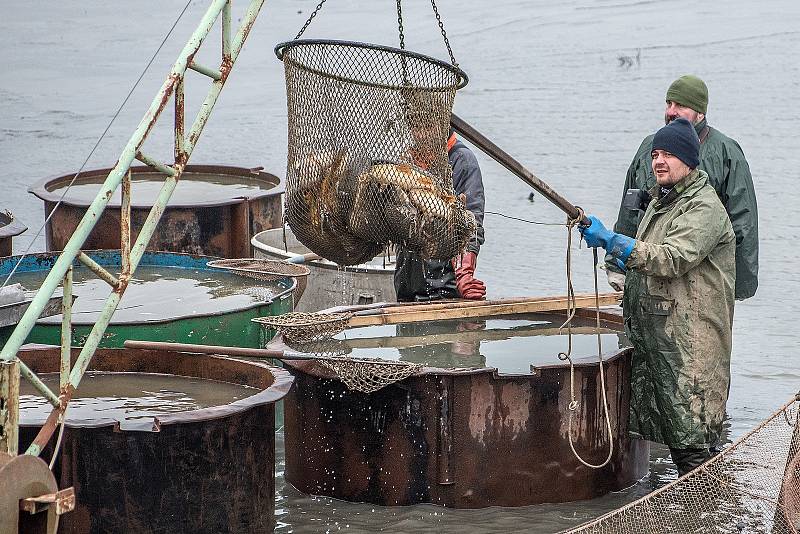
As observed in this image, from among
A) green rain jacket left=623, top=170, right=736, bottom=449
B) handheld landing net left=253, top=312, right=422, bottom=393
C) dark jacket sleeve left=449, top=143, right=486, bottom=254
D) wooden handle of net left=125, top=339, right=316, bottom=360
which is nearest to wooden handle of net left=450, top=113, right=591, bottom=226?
green rain jacket left=623, top=170, right=736, bottom=449

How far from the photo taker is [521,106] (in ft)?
68.3

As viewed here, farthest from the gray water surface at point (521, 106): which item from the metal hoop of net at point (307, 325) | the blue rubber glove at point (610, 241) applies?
the blue rubber glove at point (610, 241)

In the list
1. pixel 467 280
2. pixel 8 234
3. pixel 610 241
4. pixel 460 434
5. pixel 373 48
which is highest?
pixel 373 48

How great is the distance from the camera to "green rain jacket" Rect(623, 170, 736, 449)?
654 cm

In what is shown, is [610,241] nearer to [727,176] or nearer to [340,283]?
[727,176]

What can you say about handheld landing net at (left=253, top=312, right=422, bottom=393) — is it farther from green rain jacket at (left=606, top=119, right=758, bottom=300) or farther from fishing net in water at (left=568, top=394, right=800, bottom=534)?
green rain jacket at (left=606, top=119, right=758, bottom=300)

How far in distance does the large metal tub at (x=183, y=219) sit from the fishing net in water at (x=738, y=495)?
4563 mm

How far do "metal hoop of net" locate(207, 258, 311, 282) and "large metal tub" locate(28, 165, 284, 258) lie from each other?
779 mm

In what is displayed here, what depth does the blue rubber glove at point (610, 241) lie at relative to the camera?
21.0ft

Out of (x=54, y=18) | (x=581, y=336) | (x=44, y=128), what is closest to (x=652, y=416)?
(x=581, y=336)

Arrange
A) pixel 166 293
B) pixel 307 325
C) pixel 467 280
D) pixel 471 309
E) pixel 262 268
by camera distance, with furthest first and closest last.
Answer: pixel 262 268 → pixel 166 293 → pixel 467 280 → pixel 471 309 → pixel 307 325

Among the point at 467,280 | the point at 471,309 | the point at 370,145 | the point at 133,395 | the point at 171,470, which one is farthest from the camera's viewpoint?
the point at 467,280

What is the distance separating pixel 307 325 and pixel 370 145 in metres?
0.99

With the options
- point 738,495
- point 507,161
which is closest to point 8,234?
point 507,161
